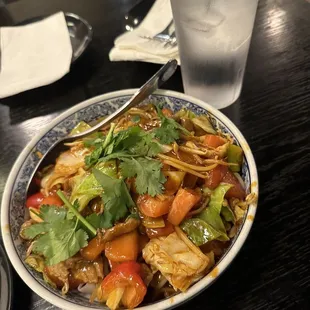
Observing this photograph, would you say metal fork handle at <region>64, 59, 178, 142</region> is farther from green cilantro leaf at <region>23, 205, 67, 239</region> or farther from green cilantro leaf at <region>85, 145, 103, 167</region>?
green cilantro leaf at <region>23, 205, 67, 239</region>

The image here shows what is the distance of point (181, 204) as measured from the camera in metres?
0.87

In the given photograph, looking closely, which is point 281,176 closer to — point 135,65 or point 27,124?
point 135,65

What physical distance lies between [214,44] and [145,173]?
1.56ft

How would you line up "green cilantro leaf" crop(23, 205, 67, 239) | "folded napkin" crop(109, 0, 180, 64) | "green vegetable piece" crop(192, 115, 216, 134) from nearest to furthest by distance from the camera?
"green cilantro leaf" crop(23, 205, 67, 239) → "green vegetable piece" crop(192, 115, 216, 134) → "folded napkin" crop(109, 0, 180, 64)

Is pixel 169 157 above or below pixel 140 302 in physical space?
above

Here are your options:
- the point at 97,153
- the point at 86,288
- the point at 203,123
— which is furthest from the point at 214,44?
the point at 86,288

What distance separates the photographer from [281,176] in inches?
44.2

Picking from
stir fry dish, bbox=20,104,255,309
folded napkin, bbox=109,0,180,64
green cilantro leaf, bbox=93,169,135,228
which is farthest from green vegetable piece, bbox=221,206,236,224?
folded napkin, bbox=109,0,180,64

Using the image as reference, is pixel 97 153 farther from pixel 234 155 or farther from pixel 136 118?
pixel 234 155

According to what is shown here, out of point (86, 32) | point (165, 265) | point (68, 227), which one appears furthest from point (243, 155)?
point (86, 32)

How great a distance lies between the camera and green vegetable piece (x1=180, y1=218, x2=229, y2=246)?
2.82 feet

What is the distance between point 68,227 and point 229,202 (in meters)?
0.35

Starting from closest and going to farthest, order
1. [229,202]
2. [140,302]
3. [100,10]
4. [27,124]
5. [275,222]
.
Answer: [140,302] → [229,202] → [275,222] → [27,124] → [100,10]

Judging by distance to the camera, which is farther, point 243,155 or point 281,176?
point 281,176
